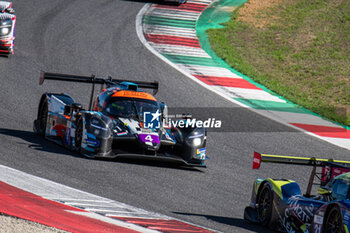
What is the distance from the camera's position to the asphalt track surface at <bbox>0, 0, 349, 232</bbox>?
10031mm

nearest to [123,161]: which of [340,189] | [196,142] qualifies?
[196,142]

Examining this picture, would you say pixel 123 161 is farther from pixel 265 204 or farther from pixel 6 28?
pixel 6 28

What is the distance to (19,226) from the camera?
6582mm

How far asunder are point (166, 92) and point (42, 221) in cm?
1206

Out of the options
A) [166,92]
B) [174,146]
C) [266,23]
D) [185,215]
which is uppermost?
[266,23]

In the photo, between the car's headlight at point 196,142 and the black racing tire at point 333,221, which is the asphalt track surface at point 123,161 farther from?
the black racing tire at point 333,221

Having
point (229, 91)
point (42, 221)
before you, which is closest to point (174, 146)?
point (42, 221)

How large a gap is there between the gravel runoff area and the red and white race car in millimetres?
13432

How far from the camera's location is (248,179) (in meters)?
12.2

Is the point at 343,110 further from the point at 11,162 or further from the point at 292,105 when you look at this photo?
the point at 11,162

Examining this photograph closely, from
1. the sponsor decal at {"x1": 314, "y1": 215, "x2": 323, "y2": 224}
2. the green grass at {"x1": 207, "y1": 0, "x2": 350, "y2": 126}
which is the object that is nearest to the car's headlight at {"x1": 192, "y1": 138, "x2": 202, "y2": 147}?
the sponsor decal at {"x1": 314, "y1": 215, "x2": 323, "y2": 224}

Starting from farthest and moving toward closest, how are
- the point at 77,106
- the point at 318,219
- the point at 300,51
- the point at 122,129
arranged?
the point at 300,51
the point at 77,106
the point at 122,129
the point at 318,219

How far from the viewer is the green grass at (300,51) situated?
20.4m

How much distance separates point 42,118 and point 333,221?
877 centimetres
